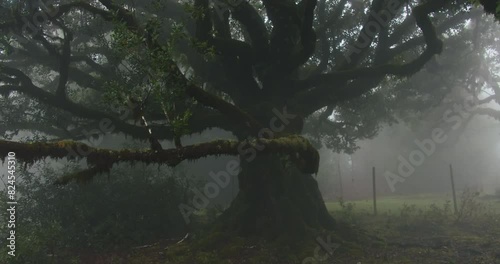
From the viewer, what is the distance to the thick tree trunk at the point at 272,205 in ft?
40.5

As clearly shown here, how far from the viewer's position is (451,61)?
75.1 feet

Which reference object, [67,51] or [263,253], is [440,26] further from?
[67,51]

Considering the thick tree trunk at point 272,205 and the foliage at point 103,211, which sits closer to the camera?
the thick tree trunk at point 272,205

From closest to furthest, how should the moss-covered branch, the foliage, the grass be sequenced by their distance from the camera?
the moss-covered branch < the foliage < the grass

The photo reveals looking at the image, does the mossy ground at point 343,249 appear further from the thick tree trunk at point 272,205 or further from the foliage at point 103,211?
the foliage at point 103,211

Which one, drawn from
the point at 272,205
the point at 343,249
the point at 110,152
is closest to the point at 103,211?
the point at 272,205

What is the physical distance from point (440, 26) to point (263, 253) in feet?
42.3

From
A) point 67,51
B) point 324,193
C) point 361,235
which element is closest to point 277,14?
point 67,51

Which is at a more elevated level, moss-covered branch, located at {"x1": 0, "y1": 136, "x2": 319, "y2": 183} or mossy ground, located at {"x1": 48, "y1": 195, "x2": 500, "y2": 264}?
moss-covered branch, located at {"x1": 0, "y1": 136, "x2": 319, "y2": 183}

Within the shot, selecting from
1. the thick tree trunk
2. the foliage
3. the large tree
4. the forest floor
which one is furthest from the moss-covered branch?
the foliage

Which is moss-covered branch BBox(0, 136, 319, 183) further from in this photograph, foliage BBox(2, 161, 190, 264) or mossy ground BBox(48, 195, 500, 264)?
foliage BBox(2, 161, 190, 264)

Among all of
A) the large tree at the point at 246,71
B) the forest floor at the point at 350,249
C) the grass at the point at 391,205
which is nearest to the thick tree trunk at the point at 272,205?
the large tree at the point at 246,71

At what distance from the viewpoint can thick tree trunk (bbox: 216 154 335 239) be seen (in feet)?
40.5

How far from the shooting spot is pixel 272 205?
12672 mm
